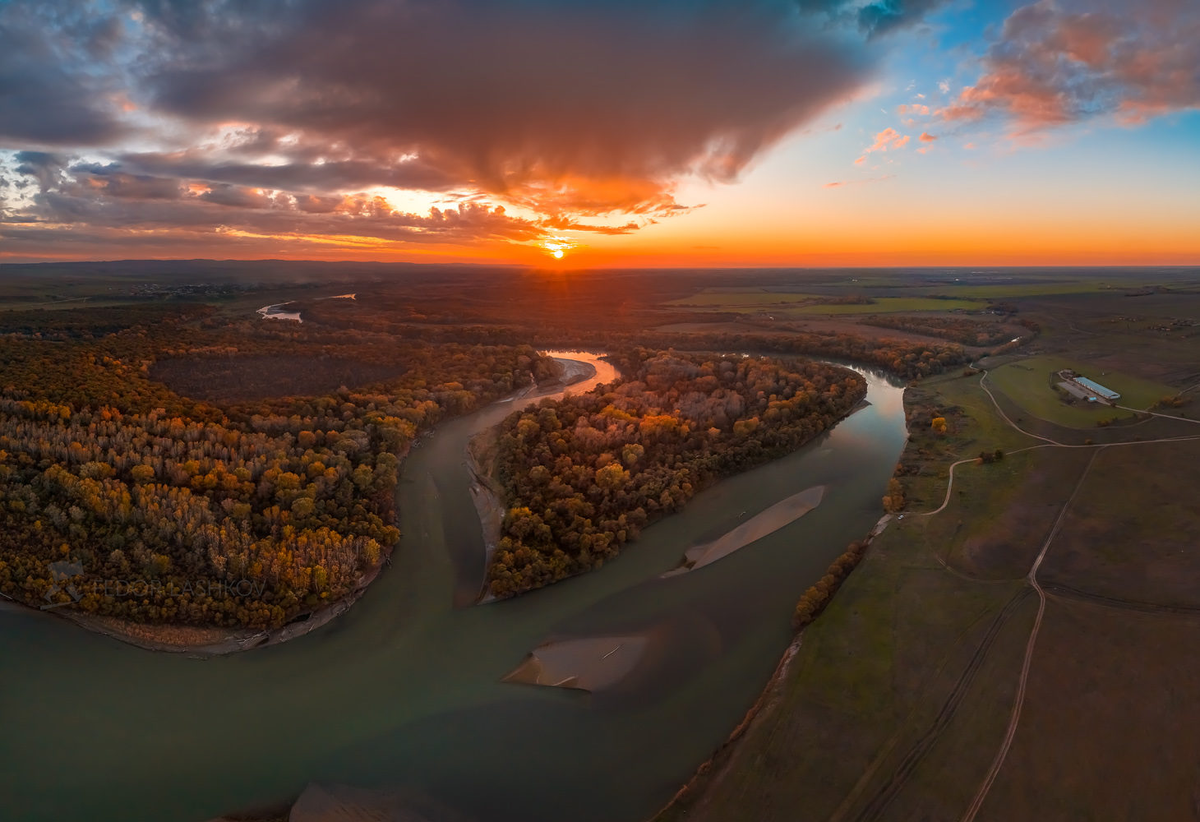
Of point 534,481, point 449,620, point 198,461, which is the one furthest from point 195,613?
point 534,481

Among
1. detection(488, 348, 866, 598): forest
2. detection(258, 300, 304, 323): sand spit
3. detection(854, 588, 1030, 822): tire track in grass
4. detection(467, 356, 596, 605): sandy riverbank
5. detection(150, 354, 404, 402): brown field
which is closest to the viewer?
detection(854, 588, 1030, 822): tire track in grass

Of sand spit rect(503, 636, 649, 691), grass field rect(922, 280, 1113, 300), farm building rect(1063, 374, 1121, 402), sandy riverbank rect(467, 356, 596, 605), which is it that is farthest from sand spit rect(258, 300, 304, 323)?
grass field rect(922, 280, 1113, 300)

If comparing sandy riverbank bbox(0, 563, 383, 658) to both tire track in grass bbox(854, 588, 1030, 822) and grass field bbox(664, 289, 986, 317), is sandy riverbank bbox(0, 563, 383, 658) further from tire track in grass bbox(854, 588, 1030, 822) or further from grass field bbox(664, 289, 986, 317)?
grass field bbox(664, 289, 986, 317)

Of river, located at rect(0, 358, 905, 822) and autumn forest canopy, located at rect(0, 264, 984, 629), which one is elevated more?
autumn forest canopy, located at rect(0, 264, 984, 629)

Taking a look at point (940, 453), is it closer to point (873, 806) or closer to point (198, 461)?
point (873, 806)

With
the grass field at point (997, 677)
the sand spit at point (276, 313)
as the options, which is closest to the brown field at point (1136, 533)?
the grass field at point (997, 677)

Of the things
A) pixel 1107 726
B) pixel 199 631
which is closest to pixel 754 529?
pixel 1107 726
